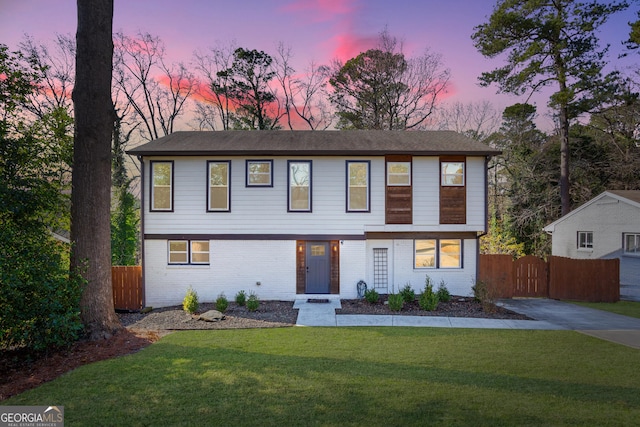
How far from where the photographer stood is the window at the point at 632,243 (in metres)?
16.4

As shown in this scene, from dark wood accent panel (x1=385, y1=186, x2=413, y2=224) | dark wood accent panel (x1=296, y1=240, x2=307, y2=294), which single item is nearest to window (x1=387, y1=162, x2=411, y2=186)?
dark wood accent panel (x1=385, y1=186, x2=413, y2=224)

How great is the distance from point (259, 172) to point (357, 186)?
3.74 metres

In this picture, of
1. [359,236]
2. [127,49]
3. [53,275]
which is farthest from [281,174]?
[127,49]

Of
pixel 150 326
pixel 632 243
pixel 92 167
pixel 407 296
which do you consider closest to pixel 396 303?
pixel 407 296

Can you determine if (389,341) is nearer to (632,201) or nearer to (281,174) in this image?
(281,174)

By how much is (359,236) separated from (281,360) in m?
7.34

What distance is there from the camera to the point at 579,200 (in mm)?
23281

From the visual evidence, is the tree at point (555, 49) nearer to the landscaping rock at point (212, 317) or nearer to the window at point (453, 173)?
the window at point (453, 173)

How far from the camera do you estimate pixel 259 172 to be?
13781 mm

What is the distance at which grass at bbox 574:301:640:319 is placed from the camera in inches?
485

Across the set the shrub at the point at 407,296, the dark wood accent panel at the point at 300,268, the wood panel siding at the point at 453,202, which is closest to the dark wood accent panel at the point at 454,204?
the wood panel siding at the point at 453,202

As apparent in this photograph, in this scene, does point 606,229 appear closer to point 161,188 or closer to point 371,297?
point 371,297

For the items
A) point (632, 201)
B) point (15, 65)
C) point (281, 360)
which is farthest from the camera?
point (632, 201)

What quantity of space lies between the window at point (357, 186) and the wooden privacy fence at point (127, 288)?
27.4 feet
